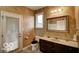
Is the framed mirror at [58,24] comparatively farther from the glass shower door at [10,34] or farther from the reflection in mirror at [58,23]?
the glass shower door at [10,34]

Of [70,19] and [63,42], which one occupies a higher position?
[70,19]

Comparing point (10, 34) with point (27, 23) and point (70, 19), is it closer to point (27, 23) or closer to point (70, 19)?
point (27, 23)

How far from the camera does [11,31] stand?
6.07ft

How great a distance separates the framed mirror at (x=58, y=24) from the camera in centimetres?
181

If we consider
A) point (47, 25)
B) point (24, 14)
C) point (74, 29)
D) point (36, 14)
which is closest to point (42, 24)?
point (47, 25)

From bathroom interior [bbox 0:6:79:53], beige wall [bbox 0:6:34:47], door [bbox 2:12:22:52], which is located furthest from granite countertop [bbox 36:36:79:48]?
door [bbox 2:12:22:52]

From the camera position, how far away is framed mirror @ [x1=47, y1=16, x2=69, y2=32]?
5.94ft

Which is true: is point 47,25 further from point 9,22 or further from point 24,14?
point 9,22

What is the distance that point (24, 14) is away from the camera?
1.90 meters

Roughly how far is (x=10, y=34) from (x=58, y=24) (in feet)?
2.94

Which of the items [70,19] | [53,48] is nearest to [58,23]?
[70,19]

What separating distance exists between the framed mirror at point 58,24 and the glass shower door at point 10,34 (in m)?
0.61

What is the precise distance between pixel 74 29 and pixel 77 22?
0.45 feet

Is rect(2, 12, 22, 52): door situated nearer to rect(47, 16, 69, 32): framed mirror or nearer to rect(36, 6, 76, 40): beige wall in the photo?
rect(36, 6, 76, 40): beige wall
